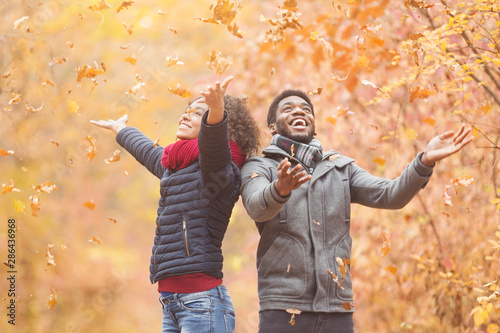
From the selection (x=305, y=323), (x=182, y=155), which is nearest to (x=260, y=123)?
(x=182, y=155)

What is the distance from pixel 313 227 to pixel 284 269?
224 millimetres

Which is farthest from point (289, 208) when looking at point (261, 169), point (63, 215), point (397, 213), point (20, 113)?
point (63, 215)

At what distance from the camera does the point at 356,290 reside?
5.84 meters

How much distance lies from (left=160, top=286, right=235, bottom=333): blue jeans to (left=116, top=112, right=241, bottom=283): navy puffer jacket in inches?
3.9

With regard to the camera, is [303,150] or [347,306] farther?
[303,150]

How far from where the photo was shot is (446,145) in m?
2.41

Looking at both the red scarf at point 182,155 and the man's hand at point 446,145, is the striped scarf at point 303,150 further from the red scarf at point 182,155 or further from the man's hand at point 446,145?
the man's hand at point 446,145

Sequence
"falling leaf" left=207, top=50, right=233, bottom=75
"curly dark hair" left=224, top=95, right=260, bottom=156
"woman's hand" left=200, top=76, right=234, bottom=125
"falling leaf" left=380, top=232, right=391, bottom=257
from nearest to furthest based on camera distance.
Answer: "woman's hand" left=200, top=76, right=234, bottom=125
"curly dark hair" left=224, top=95, right=260, bottom=156
"falling leaf" left=380, top=232, right=391, bottom=257
"falling leaf" left=207, top=50, right=233, bottom=75

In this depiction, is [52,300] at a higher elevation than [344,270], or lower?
higher

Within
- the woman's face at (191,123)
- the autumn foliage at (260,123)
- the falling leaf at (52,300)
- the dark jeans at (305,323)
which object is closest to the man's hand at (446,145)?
the dark jeans at (305,323)

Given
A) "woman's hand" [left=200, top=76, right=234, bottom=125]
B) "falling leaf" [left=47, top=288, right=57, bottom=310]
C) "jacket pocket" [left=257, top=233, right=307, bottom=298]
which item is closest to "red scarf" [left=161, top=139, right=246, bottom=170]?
"woman's hand" [left=200, top=76, right=234, bottom=125]

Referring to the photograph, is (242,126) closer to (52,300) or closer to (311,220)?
(311,220)

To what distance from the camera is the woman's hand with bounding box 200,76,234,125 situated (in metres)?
2.34

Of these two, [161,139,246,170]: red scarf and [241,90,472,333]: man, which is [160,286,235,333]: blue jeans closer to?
[241,90,472,333]: man
